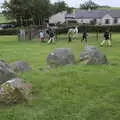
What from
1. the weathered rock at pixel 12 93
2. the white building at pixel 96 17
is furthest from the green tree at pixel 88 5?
the weathered rock at pixel 12 93

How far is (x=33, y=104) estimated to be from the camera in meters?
8.99

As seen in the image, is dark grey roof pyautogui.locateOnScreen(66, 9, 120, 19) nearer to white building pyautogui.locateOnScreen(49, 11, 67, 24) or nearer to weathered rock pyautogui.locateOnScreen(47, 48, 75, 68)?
white building pyautogui.locateOnScreen(49, 11, 67, 24)

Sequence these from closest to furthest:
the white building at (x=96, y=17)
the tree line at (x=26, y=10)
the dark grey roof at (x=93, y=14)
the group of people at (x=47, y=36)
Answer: the group of people at (x=47, y=36)
the tree line at (x=26, y=10)
the white building at (x=96, y=17)
the dark grey roof at (x=93, y=14)

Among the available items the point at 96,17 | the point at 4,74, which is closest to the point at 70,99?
the point at 4,74

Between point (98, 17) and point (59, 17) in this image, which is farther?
point (59, 17)

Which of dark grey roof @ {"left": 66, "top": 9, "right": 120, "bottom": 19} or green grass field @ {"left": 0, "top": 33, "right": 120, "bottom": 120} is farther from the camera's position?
dark grey roof @ {"left": 66, "top": 9, "right": 120, "bottom": 19}

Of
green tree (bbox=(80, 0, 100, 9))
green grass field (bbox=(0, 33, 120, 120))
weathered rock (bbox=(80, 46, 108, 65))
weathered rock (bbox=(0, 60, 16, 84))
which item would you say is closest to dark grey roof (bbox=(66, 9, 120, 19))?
green tree (bbox=(80, 0, 100, 9))

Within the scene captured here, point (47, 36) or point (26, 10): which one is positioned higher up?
point (26, 10)

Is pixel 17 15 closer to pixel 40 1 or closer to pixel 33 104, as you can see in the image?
pixel 40 1

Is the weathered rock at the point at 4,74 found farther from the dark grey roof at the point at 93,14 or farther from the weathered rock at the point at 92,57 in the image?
the dark grey roof at the point at 93,14

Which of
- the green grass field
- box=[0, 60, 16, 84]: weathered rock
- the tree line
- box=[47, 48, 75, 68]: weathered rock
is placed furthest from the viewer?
the tree line

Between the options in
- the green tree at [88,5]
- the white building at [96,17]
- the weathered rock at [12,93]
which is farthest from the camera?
the green tree at [88,5]

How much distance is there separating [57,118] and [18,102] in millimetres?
1429

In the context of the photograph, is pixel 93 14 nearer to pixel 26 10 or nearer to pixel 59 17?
pixel 59 17
